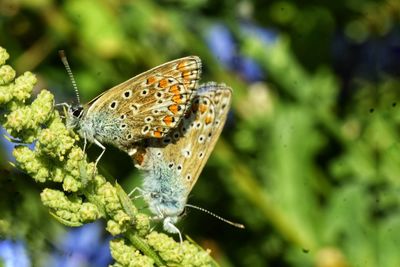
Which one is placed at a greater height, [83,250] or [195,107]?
[195,107]

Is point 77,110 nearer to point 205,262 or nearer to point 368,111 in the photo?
point 205,262

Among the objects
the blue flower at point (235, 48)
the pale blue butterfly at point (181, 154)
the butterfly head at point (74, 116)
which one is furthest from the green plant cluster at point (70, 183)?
the blue flower at point (235, 48)

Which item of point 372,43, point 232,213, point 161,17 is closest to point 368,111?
point 372,43

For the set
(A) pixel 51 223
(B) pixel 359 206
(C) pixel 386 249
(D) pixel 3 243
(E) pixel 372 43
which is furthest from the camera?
(E) pixel 372 43

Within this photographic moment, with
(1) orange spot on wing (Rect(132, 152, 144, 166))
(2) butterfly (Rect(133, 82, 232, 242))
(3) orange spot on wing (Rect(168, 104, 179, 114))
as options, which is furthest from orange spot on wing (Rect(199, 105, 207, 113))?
(1) orange spot on wing (Rect(132, 152, 144, 166))

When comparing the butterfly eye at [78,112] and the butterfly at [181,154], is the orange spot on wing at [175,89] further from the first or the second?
the butterfly eye at [78,112]

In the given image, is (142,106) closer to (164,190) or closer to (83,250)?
(164,190)

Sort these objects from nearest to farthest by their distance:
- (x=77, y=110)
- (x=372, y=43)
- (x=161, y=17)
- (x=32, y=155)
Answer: (x=32, y=155)
(x=77, y=110)
(x=161, y=17)
(x=372, y=43)

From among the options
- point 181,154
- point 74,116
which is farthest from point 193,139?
point 74,116
